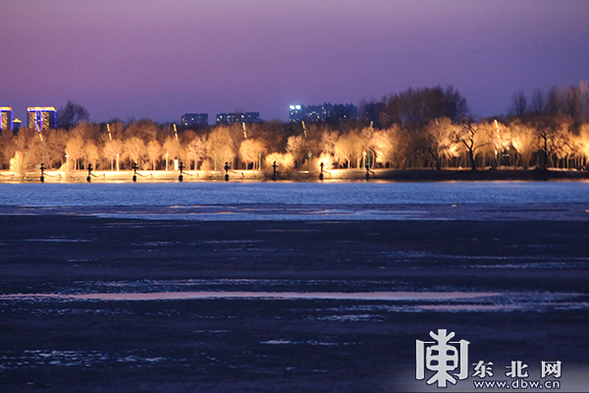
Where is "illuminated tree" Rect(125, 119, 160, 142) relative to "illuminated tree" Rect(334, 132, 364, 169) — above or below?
above

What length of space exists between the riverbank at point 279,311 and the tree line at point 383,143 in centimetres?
7482

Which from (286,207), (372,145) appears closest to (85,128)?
(372,145)

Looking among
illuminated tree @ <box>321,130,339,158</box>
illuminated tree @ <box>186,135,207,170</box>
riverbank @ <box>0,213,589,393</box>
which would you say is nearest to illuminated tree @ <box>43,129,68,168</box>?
illuminated tree @ <box>186,135,207,170</box>

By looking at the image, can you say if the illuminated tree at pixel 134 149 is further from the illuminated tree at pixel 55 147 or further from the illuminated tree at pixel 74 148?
the illuminated tree at pixel 55 147

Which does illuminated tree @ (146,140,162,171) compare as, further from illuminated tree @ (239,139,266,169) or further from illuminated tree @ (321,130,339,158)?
illuminated tree @ (321,130,339,158)

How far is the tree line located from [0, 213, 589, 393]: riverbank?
74.8 metres

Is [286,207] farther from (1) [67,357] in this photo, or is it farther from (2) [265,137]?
(2) [265,137]

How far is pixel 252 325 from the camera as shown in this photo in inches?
286

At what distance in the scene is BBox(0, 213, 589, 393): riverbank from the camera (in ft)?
18.6

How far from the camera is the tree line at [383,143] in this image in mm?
97438

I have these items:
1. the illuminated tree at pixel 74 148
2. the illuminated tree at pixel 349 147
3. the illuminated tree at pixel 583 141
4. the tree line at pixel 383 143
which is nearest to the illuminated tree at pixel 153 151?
the tree line at pixel 383 143

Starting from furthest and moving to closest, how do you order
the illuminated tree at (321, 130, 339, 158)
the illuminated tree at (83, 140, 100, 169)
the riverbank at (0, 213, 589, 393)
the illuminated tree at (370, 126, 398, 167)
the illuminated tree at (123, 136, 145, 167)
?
1. the illuminated tree at (83, 140, 100, 169)
2. the illuminated tree at (123, 136, 145, 167)
3. the illuminated tree at (321, 130, 339, 158)
4. the illuminated tree at (370, 126, 398, 167)
5. the riverbank at (0, 213, 589, 393)

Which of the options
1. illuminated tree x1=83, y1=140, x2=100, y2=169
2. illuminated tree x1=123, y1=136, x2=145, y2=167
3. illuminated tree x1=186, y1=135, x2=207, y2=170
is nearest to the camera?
illuminated tree x1=186, y1=135, x2=207, y2=170

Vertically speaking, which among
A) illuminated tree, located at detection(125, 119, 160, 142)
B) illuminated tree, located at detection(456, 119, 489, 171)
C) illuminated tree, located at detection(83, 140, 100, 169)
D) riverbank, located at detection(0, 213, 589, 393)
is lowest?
riverbank, located at detection(0, 213, 589, 393)
